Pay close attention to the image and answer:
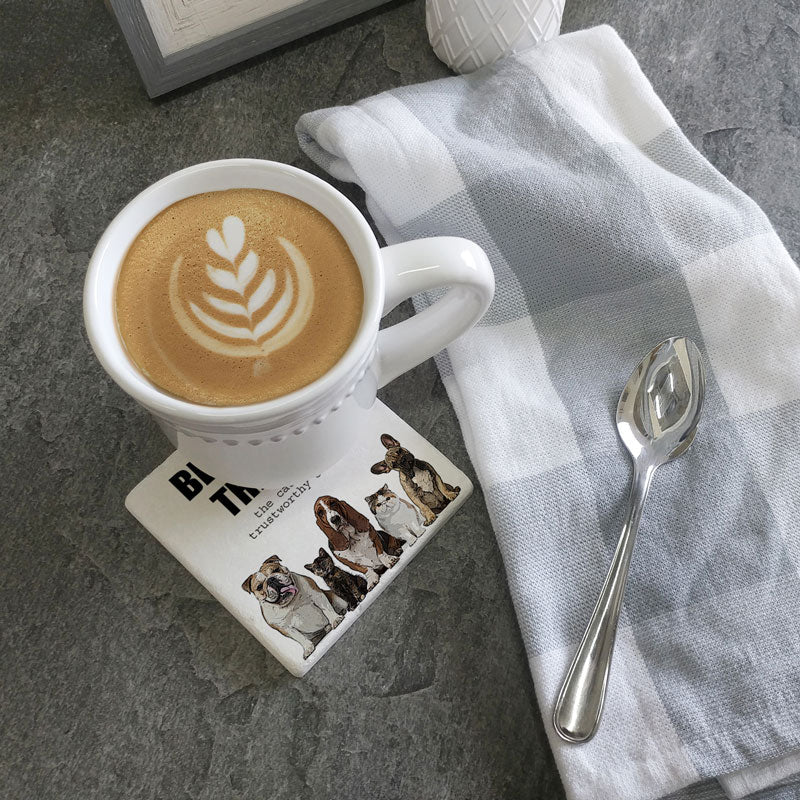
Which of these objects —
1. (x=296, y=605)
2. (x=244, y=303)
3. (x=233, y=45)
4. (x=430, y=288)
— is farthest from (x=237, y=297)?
(x=233, y=45)

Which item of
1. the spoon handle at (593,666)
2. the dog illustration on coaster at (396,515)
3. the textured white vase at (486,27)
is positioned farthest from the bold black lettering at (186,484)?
the textured white vase at (486,27)

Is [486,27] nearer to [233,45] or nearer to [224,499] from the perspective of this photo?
[233,45]

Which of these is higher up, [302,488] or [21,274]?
[21,274]

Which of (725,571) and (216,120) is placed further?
(216,120)

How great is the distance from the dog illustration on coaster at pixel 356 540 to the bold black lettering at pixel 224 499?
→ 0.19 feet

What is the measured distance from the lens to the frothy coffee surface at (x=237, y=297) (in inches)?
18.9

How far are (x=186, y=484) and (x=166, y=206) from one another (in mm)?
206

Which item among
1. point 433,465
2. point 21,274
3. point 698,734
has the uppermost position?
point 21,274

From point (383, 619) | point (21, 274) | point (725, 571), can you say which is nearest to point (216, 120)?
point (21, 274)

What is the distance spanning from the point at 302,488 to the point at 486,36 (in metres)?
0.41

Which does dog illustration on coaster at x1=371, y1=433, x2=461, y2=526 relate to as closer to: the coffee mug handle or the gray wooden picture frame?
the coffee mug handle

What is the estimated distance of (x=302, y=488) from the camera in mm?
599

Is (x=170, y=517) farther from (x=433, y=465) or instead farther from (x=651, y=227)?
(x=651, y=227)

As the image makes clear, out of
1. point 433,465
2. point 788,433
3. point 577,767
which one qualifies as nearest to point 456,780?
point 577,767
